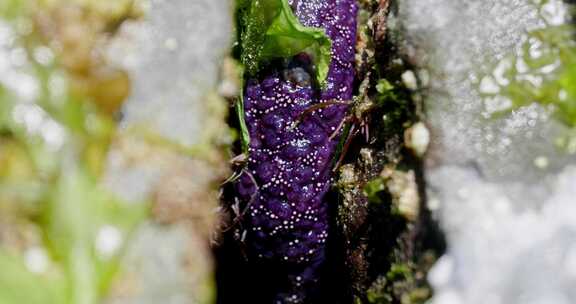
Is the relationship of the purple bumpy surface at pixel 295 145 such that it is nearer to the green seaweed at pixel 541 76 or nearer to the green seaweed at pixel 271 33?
the green seaweed at pixel 271 33

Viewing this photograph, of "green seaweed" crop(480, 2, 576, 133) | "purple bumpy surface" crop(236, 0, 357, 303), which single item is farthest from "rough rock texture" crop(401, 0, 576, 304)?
"purple bumpy surface" crop(236, 0, 357, 303)

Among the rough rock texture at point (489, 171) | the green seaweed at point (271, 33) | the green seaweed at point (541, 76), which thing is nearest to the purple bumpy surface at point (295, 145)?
the green seaweed at point (271, 33)

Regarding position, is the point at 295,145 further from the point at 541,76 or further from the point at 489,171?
the point at 541,76

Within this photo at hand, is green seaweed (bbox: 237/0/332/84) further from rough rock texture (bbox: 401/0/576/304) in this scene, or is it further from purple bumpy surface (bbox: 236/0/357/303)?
rough rock texture (bbox: 401/0/576/304)

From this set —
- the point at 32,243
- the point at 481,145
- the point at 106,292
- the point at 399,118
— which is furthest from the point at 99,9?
the point at 481,145

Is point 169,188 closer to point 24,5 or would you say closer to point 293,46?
point 24,5

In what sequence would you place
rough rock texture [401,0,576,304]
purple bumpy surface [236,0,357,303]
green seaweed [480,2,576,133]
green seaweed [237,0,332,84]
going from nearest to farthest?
1. rough rock texture [401,0,576,304]
2. green seaweed [480,2,576,133]
3. green seaweed [237,0,332,84]
4. purple bumpy surface [236,0,357,303]
